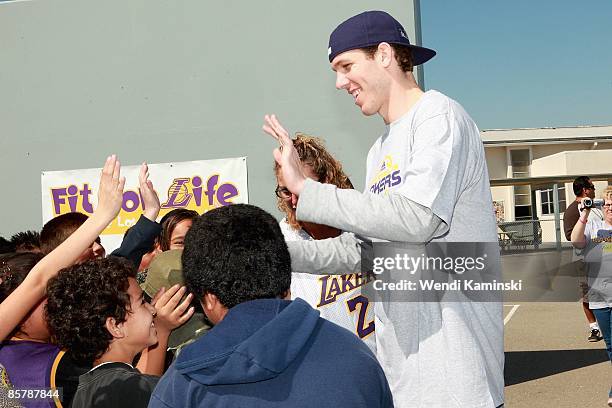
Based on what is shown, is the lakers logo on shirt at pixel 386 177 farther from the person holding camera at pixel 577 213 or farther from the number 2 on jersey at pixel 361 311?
the person holding camera at pixel 577 213

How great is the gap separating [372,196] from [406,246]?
0.67 feet

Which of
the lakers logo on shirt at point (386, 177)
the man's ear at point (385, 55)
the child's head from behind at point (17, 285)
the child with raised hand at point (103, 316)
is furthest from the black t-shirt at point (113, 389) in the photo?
the man's ear at point (385, 55)

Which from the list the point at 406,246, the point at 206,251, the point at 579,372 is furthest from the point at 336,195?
the point at 579,372

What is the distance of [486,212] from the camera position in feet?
6.73

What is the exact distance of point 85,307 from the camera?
7.85 feet

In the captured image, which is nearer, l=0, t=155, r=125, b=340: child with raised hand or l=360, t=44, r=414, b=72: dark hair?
l=360, t=44, r=414, b=72: dark hair

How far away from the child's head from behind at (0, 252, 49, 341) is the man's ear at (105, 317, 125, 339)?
0.33m

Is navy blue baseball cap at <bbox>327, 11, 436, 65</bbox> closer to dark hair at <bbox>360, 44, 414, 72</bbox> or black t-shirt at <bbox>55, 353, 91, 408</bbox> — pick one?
dark hair at <bbox>360, 44, 414, 72</bbox>

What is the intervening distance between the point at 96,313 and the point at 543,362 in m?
7.30

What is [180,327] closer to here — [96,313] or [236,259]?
[96,313]

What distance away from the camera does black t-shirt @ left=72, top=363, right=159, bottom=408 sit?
2.11 metres

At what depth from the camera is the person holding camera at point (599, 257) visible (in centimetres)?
661

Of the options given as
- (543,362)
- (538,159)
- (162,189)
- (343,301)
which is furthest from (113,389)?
(538,159)

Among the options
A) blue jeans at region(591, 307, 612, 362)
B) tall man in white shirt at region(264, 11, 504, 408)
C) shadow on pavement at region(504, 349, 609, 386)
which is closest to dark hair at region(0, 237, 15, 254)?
tall man in white shirt at region(264, 11, 504, 408)
